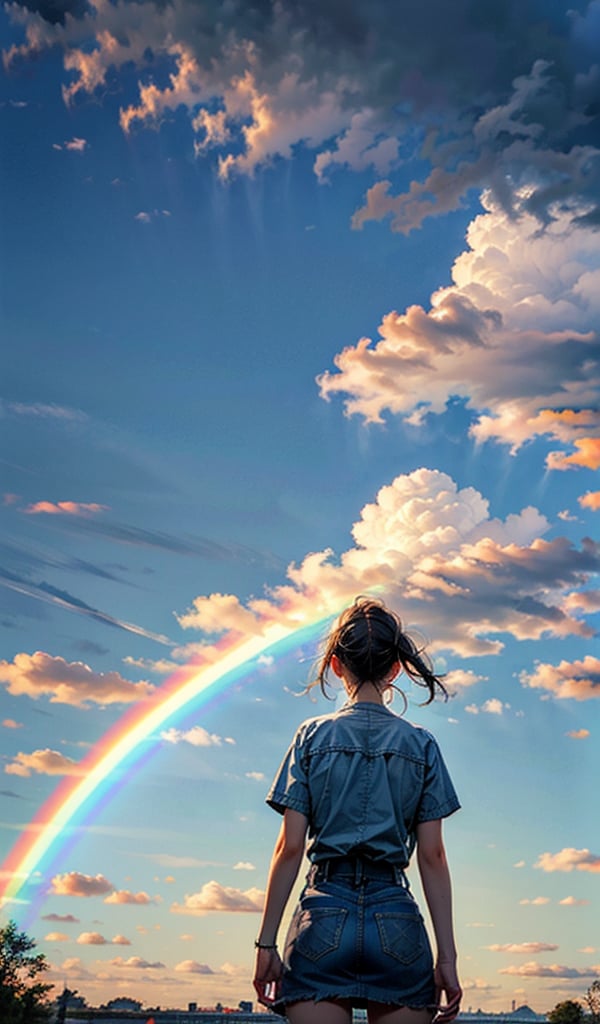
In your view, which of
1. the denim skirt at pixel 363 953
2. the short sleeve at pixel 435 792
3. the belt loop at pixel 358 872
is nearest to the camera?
the denim skirt at pixel 363 953

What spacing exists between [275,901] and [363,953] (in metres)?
0.48

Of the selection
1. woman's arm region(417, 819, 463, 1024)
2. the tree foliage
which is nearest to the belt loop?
woman's arm region(417, 819, 463, 1024)

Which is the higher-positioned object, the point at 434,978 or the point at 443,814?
the point at 443,814

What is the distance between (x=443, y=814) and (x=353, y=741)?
1.90 feet

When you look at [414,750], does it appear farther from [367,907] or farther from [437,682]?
[367,907]

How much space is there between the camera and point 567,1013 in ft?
506

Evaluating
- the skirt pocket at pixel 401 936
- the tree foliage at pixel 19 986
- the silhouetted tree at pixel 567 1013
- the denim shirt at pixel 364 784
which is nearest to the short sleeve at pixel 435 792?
the denim shirt at pixel 364 784

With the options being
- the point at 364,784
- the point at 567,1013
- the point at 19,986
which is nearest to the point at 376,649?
the point at 364,784

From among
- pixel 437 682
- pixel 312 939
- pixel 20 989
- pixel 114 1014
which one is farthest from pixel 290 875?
pixel 114 1014

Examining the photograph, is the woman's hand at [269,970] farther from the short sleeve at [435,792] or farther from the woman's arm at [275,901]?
the short sleeve at [435,792]

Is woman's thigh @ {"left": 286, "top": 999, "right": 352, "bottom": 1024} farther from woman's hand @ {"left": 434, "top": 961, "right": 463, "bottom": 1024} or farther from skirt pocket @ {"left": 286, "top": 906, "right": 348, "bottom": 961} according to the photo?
woman's hand @ {"left": 434, "top": 961, "right": 463, "bottom": 1024}

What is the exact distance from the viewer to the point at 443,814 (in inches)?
223

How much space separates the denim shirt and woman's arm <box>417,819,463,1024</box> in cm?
7

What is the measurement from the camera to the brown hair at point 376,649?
227 inches
